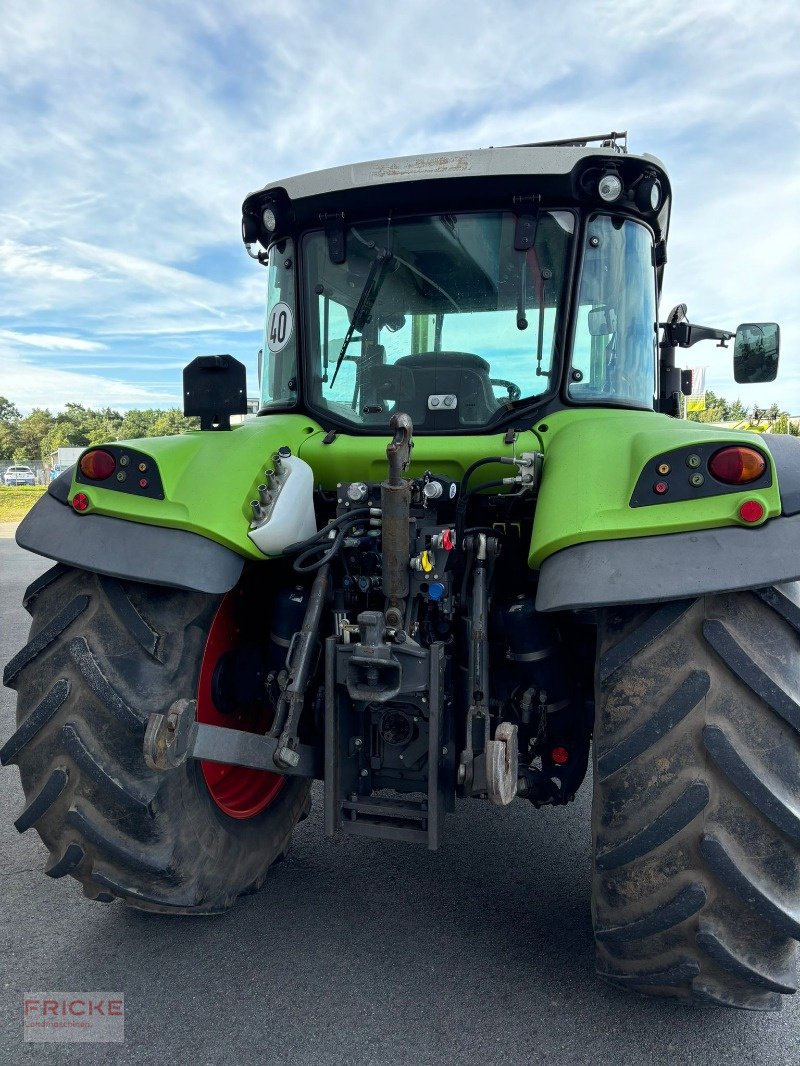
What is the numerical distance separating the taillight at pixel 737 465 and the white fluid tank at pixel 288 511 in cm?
119

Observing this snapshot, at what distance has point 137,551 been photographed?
219cm

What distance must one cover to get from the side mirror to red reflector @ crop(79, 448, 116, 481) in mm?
2828

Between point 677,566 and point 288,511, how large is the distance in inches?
44.5

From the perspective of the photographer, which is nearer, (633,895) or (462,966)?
(633,895)

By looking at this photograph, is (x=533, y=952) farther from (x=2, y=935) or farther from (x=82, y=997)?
(x=2, y=935)

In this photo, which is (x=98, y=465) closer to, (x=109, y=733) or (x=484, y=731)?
(x=109, y=733)

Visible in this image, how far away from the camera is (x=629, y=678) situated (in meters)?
1.97

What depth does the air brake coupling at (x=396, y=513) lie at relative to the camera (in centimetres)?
210

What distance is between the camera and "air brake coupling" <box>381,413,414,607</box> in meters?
2.10

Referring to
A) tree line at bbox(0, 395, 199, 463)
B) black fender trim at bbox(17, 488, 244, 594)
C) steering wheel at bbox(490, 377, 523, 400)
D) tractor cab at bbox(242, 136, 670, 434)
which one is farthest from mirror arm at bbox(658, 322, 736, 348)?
tree line at bbox(0, 395, 199, 463)

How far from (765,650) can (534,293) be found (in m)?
1.42

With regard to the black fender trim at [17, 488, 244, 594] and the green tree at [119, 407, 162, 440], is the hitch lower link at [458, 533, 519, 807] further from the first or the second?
the green tree at [119, 407, 162, 440]

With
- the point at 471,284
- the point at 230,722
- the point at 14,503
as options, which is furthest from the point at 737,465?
the point at 14,503

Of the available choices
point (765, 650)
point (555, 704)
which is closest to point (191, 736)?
point (555, 704)
